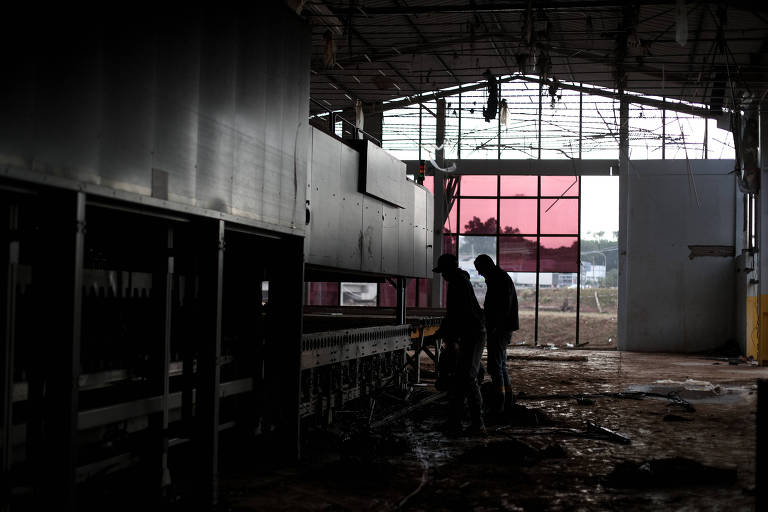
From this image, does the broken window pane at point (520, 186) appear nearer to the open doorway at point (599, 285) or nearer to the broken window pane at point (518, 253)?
the broken window pane at point (518, 253)

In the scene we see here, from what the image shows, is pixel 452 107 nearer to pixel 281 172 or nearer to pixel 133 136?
pixel 281 172

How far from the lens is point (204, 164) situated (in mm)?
5203

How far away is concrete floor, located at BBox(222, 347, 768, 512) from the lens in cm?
570

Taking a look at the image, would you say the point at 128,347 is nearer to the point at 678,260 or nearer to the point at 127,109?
the point at 127,109

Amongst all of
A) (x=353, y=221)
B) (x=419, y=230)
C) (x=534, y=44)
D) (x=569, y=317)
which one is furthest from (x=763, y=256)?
(x=569, y=317)

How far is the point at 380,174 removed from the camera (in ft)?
32.0

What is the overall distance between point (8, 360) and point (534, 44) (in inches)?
435

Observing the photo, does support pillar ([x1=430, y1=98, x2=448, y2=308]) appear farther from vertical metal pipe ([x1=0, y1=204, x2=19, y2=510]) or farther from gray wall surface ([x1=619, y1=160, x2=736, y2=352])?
vertical metal pipe ([x1=0, y1=204, x2=19, y2=510])

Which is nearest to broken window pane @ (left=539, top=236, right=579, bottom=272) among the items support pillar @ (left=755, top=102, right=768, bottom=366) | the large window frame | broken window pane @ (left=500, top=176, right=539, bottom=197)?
the large window frame

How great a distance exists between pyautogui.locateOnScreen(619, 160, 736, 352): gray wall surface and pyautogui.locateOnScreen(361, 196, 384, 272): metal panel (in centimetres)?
1603

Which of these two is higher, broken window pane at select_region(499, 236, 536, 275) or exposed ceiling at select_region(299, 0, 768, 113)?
exposed ceiling at select_region(299, 0, 768, 113)

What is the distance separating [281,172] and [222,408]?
207 cm

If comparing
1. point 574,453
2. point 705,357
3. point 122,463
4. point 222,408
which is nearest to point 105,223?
point 122,463

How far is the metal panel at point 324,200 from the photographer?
7.62 metres
